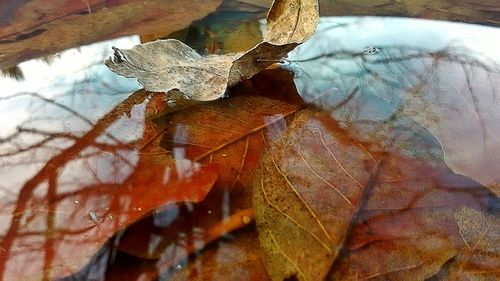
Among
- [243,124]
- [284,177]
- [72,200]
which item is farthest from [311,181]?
[72,200]

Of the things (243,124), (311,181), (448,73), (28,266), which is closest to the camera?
(28,266)

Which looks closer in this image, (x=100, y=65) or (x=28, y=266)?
(x=28, y=266)

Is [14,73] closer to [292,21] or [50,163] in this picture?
[50,163]

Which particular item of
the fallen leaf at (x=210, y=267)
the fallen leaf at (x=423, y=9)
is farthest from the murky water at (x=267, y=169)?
the fallen leaf at (x=423, y=9)

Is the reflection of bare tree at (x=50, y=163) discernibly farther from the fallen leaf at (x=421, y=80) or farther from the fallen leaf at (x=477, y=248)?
Result: the fallen leaf at (x=477, y=248)

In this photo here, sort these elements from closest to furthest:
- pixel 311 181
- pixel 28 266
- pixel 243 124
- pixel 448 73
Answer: pixel 28 266, pixel 311 181, pixel 243 124, pixel 448 73

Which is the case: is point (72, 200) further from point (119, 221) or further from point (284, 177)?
point (284, 177)

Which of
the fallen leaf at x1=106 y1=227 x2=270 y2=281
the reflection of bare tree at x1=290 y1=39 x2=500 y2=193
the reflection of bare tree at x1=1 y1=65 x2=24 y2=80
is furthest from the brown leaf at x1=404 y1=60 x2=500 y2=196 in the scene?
the reflection of bare tree at x1=1 y1=65 x2=24 y2=80
